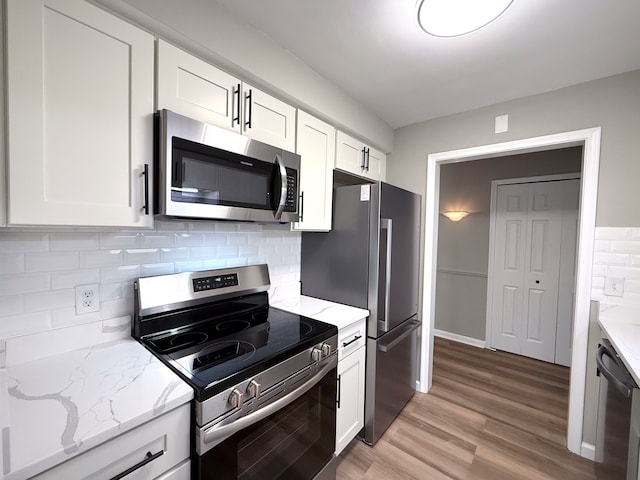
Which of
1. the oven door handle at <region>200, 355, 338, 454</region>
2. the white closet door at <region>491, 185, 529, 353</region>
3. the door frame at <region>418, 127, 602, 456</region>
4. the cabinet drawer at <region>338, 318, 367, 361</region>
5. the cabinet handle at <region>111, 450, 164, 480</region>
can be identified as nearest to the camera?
the cabinet handle at <region>111, 450, 164, 480</region>

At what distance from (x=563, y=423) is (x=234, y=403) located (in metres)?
2.58

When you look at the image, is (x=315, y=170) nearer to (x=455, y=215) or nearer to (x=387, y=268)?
(x=387, y=268)

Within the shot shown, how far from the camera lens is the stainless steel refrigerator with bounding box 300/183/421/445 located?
6.02ft

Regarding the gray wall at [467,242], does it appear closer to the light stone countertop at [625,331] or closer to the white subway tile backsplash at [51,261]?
the light stone countertop at [625,331]

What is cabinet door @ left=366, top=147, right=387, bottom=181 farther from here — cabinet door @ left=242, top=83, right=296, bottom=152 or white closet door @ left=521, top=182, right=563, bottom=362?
white closet door @ left=521, top=182, right=563, bottom=362

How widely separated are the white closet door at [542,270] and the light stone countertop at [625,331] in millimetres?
1523

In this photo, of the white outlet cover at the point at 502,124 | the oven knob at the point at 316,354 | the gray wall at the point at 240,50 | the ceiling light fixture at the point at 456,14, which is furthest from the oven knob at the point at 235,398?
the white outlet cover at the point at 502,124

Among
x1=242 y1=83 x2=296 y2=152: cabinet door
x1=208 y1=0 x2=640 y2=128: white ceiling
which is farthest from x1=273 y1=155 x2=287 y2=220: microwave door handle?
x1=208 y1=0 x2=640 y2=128: white ceiling

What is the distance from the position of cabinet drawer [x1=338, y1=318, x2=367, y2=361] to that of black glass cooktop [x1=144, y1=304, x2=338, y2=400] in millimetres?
163

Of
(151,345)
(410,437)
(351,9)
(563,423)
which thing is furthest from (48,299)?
(563,423)

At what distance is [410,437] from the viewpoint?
197 cm

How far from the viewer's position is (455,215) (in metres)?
3.62

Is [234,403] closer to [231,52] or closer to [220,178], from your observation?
[220,178]

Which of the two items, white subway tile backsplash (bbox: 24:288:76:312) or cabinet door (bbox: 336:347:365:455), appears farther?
cabinet door (bbox: 336:347:365:455)
